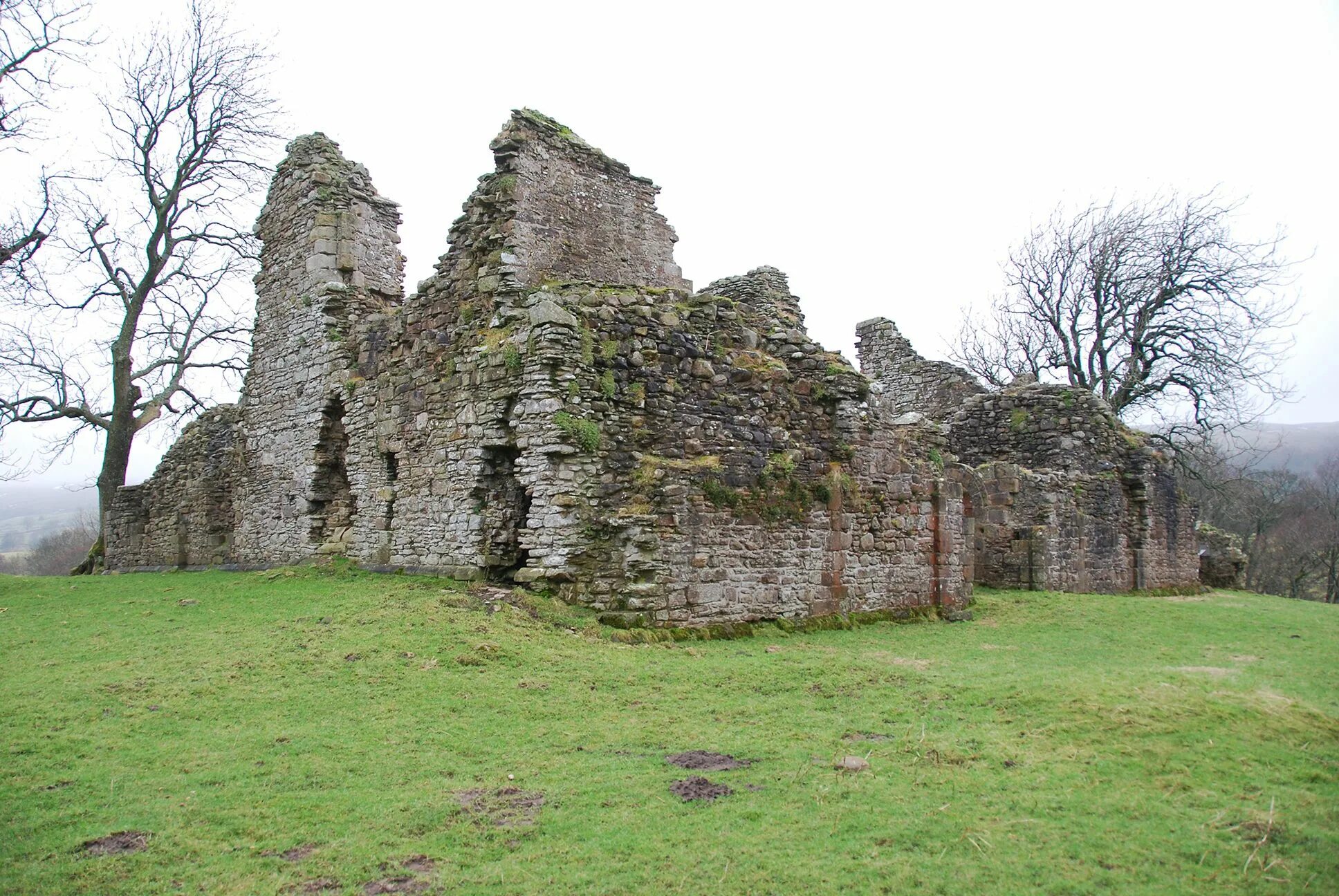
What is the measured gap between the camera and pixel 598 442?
10.4m

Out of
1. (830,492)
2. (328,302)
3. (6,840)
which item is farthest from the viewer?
(328,302)

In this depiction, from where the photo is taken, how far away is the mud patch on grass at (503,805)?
491 centimetres

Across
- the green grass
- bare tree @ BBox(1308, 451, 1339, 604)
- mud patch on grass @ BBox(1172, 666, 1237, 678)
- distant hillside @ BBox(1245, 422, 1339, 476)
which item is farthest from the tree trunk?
distant hillside @ BBox(1245, 422, 1339, 476)

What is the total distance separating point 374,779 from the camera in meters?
5.52

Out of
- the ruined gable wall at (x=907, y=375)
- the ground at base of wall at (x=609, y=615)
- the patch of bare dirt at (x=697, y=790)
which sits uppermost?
the ruined gable wall at (x=907, y=375)

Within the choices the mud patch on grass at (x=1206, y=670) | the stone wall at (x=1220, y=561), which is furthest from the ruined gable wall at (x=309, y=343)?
the stone wall at (x=1220, y=561)

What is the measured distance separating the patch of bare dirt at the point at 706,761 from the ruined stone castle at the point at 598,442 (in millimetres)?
3875

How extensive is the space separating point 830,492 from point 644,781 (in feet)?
23.3

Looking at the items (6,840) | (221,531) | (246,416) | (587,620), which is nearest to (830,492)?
(587,620)

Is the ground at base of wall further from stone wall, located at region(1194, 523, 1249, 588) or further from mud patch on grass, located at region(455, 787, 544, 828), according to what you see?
stone wall, located at region(1194, 523, 1249, 588)

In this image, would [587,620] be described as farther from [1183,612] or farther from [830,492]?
[1183,612]

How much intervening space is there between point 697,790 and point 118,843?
10.5 feet

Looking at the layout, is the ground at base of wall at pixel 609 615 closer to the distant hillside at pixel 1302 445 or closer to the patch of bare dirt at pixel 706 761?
the patch of bare dirt at pixel 706 761

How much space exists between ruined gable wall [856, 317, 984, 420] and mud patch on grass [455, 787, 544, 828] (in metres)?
16.7
